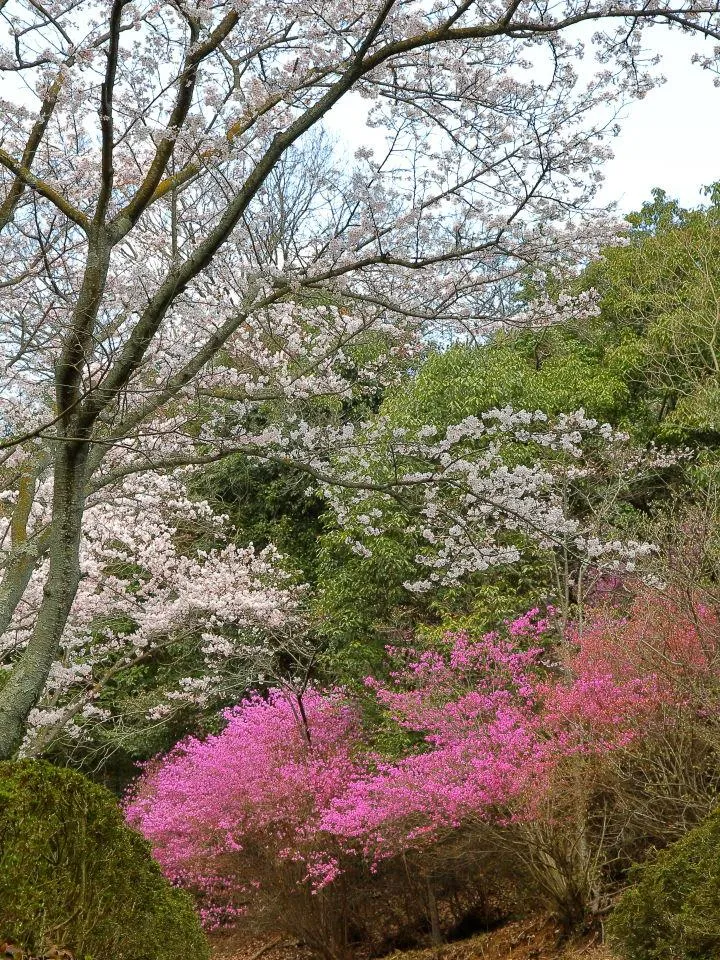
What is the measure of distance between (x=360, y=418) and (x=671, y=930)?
10.2 meters

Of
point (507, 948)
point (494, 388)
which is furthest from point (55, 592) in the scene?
point (494, 388)

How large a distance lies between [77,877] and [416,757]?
15.9 ft

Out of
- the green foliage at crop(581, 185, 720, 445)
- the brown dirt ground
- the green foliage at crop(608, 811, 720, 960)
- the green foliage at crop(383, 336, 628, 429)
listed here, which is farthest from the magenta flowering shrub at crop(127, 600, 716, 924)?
the green foliage at crop(581, 185, 720, 445)

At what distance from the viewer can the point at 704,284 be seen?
1330cm

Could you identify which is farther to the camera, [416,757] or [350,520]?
[350,520]

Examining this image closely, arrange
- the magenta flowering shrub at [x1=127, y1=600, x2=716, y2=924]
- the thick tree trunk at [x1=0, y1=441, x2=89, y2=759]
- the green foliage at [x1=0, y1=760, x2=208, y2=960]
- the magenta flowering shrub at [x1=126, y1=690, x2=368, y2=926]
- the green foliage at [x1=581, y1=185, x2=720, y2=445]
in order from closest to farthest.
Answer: the green foliage at [x1=0, y1=760, x2=208, y2=960] → the thick tree trunk at [x1=0, y1=441, x2=89, y2=759] → the magenta flowering shrub at [x1=127, y1=600, x2=716, y2=924] → the magenta flowering shrub at [x1=126, y1=690, x2=368, y2=926] → the green foliage at [x1=581, y1=185, x2=720, y2=445]

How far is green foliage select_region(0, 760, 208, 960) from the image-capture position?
9.36 ft

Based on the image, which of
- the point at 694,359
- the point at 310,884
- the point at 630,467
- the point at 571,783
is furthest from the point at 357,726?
the point at 694,359

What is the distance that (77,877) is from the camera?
3074 millimetres

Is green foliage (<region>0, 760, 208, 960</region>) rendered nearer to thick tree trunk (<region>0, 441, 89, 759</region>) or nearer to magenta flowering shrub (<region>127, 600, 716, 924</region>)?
thick tree trunk (<region>0, 441, 89, 759</region>)

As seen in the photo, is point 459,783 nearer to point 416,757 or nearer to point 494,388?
point 416,757

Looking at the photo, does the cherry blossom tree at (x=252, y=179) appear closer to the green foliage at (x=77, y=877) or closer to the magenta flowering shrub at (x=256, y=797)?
the green foliage at (x=77, y=877)

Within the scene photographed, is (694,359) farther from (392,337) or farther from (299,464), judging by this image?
(299,464)

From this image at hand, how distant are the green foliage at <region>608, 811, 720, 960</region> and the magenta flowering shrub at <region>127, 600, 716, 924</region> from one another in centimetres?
204
